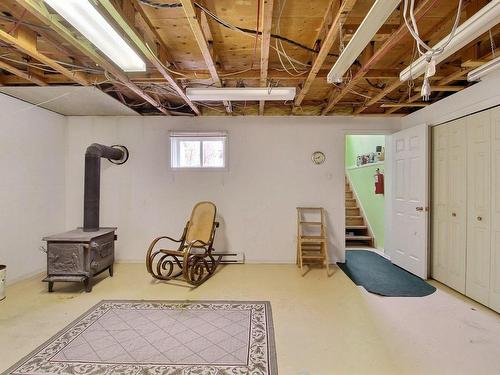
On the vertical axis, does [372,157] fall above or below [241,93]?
Result: below

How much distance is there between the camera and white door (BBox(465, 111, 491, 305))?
2758mm

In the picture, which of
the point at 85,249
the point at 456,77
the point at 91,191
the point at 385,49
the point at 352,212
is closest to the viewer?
the point at 385,49

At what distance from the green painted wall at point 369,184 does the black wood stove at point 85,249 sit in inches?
185

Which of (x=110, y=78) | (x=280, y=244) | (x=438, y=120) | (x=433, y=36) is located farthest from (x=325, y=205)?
(x=110, y=78)

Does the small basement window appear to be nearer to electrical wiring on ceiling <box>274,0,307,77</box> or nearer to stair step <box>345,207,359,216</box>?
electrical wiring on ceiling <box>274,0,307,77</box>

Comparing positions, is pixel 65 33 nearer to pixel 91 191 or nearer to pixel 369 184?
pixel 91 191

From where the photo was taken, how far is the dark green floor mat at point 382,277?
3186 mm

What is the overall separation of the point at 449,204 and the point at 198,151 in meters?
3.66

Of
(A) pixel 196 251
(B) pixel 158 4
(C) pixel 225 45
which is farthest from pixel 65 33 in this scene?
(A) pixel 196 251

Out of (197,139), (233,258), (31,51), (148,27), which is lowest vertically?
(233,258)

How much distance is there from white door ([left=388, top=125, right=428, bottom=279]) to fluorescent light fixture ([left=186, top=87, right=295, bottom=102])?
201cm

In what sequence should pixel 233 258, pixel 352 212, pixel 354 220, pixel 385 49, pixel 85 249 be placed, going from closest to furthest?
pixel 385 49 → pixel 85 249 → pixel 233 258 → pixel 354 220 → pixel 352 212

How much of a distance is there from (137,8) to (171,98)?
6.77 ft

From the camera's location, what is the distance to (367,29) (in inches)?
64.4
